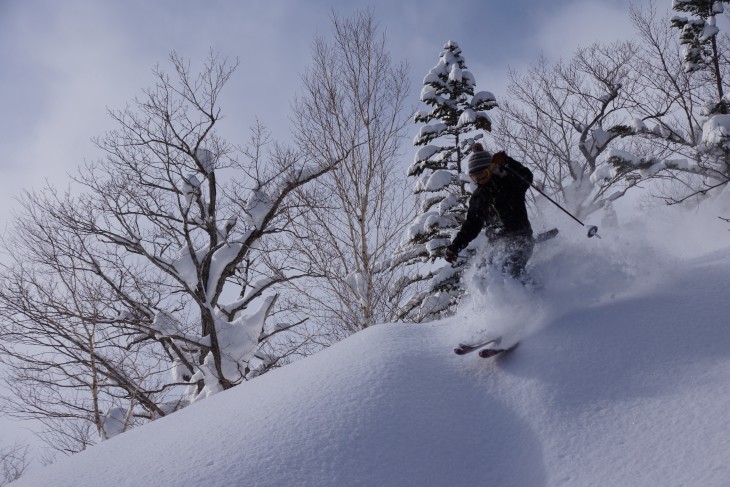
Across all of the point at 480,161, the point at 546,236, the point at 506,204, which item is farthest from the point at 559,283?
the point at 480,161

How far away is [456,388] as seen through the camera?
3.80 m

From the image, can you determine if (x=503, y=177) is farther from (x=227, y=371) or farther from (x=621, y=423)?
(x=227, y=371)

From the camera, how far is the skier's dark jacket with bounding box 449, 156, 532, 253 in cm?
484

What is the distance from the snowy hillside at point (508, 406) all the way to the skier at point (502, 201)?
0.43 meters

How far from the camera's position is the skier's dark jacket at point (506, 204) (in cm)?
484

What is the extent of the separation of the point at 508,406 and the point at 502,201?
2.24 meters

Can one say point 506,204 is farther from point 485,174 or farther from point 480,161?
point 480,161

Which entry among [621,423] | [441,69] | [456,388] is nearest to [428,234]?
[441,69]

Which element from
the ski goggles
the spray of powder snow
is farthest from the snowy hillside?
the ski goggles

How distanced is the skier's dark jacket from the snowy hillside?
0.53 meters

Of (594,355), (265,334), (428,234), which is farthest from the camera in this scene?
(265,334)

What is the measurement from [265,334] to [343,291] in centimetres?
455

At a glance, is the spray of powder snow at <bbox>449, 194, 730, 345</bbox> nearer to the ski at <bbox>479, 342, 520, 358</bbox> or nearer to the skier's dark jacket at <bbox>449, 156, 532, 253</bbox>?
the ski at <bbox>479, 342, 520, 358</bbox>

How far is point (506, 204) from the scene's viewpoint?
4875 mm
